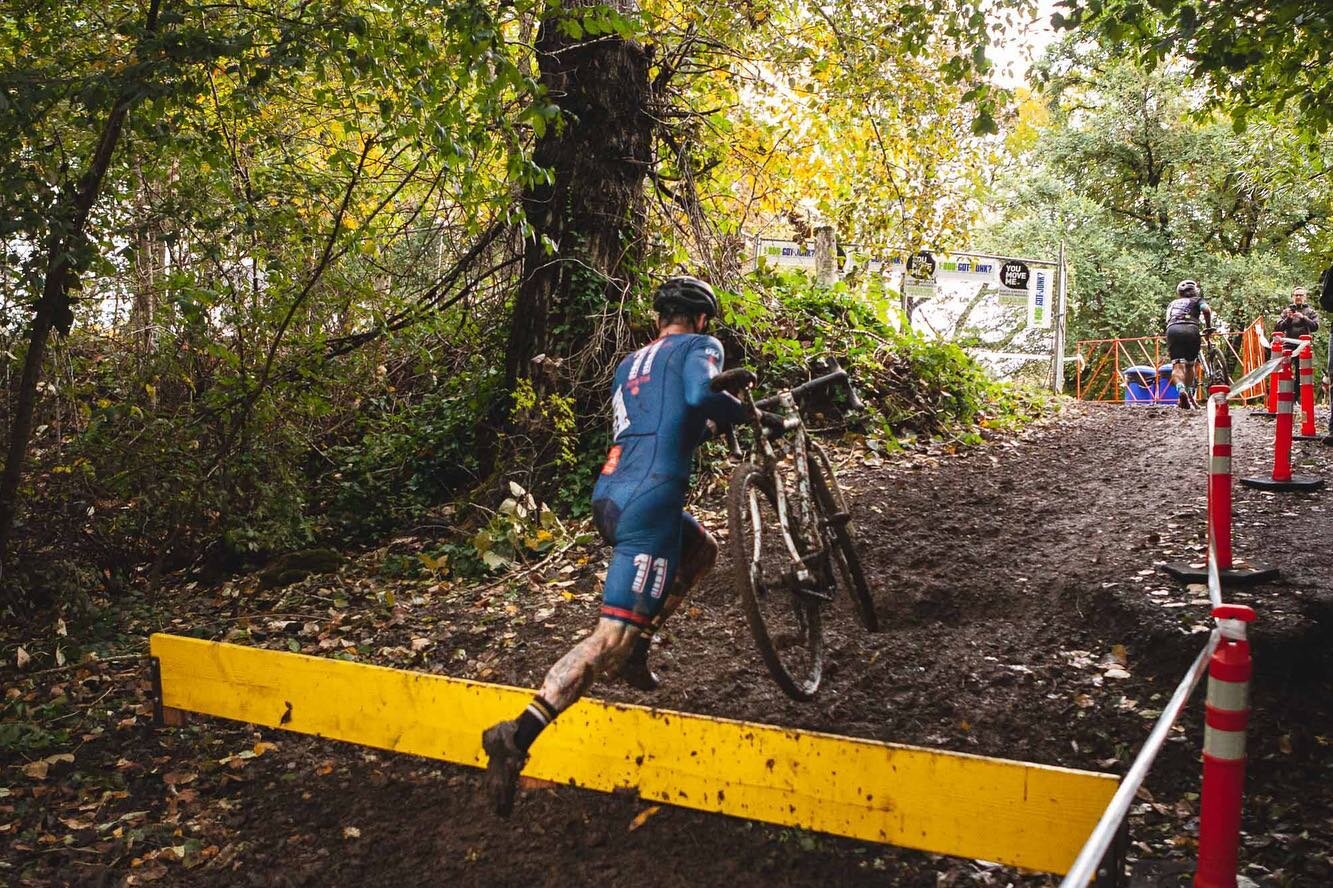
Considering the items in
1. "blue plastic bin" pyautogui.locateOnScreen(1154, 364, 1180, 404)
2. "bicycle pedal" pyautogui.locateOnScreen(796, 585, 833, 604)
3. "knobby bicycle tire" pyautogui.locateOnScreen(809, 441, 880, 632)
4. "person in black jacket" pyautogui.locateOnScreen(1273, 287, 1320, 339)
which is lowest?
"bicycle pedal" pyautogui.locateOnScreen(796, 585, 833, 604)

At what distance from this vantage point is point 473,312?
9.84m

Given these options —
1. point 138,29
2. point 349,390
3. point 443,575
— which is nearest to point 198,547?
point 349,390

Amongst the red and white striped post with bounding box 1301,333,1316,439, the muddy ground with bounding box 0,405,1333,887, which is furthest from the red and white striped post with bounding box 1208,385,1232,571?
the red and white striped post with bounding box 1301,333,1316,439

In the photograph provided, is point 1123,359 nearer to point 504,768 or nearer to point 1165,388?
point 1165,388

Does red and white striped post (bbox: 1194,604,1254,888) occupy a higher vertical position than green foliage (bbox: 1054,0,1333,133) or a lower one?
lower

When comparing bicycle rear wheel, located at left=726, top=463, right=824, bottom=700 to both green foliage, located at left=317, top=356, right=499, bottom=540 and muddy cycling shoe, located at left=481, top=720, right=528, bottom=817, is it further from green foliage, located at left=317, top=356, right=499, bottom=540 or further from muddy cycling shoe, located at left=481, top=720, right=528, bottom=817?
green foliage, located at left=317, top=356, right=499, bottom=540

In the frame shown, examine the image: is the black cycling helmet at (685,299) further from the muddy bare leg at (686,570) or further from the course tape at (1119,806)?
the course tape at (1119,806)

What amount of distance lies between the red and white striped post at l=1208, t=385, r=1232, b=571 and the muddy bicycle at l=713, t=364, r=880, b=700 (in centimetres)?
237

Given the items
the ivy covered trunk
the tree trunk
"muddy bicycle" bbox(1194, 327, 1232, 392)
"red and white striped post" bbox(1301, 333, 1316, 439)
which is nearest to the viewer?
the tree trunk

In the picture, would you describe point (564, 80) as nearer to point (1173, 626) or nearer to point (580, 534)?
point (580, 534)

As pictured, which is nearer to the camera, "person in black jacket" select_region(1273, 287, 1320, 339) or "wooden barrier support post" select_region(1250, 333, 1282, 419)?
"wooden barrier support post" select_region(1250, 333, 1282, 419)

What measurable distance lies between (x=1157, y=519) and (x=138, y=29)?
7492mm

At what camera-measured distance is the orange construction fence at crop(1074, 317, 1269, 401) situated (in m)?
19.6

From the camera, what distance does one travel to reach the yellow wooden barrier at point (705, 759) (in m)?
3.49
